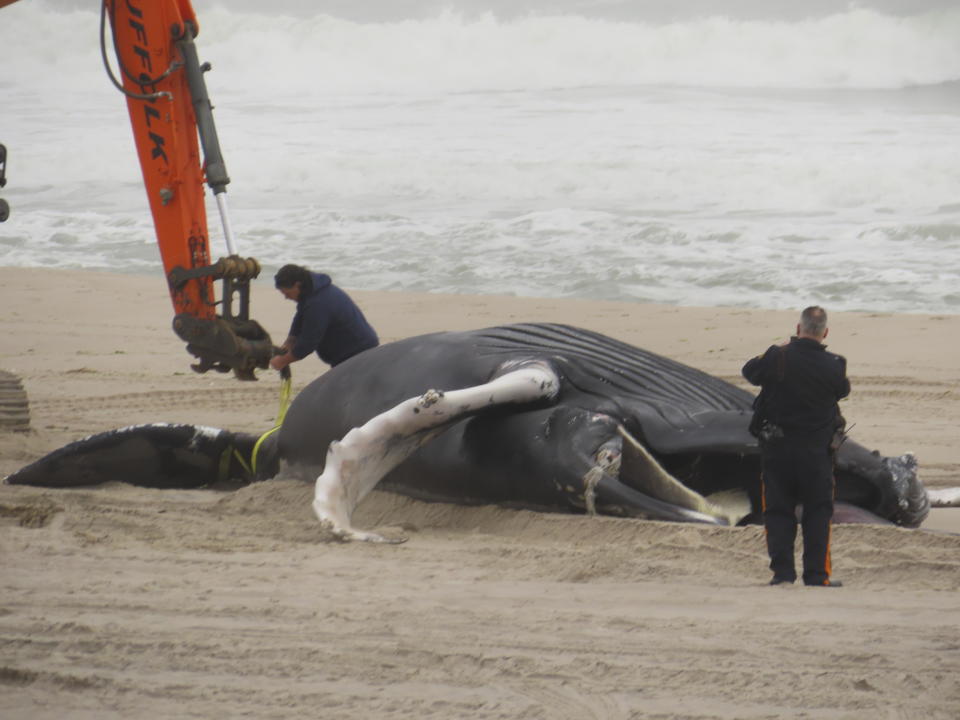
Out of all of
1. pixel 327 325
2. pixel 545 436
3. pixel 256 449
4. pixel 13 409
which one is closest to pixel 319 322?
pixel 327 325

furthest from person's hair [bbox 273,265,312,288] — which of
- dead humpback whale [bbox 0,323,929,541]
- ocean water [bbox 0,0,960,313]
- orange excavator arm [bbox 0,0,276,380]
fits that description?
ocean water [bbox 0,0,960,313]

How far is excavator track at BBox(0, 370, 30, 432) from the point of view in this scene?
9.40m

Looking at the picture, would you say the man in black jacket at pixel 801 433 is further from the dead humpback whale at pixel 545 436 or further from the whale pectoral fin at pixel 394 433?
the whale pectoral fin at pixel 394 433

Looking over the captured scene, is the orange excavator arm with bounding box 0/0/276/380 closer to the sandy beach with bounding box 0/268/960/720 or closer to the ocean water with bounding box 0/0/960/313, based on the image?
the sandy beach with bounding box 0/268/960/720

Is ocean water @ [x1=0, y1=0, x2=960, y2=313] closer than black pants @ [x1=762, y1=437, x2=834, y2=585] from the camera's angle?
No

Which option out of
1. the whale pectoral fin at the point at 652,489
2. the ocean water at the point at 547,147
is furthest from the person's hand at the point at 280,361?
the ocean water at the point at 547,147

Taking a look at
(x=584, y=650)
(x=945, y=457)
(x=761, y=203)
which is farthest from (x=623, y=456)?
(x=761, y=203)

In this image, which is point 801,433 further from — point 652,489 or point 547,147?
point 547,147

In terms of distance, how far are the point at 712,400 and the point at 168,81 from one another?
4128 mm

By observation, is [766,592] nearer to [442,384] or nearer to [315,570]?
[315,570]

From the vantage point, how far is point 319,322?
8.62 metres

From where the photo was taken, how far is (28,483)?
25.9ft

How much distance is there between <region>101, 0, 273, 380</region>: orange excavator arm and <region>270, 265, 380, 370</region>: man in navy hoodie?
191mm

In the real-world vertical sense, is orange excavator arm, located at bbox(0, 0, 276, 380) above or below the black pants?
above
